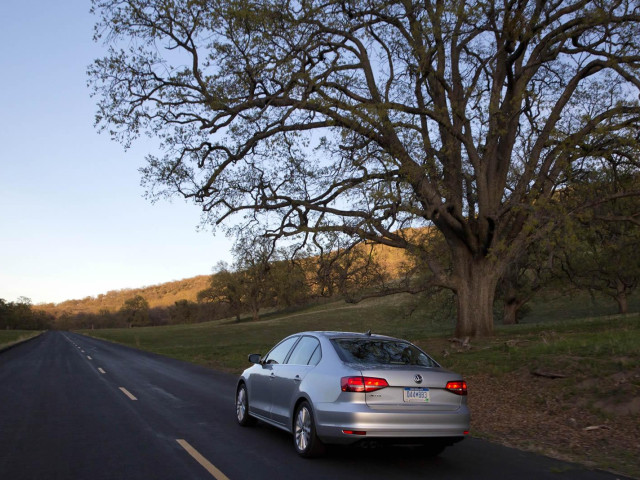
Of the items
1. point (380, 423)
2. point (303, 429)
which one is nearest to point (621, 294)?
point (303, 429)

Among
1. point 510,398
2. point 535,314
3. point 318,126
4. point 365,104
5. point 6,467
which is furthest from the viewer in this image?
point 535,314

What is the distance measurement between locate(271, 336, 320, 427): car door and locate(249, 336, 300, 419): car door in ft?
0.44

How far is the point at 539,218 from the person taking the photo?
15.4 metres

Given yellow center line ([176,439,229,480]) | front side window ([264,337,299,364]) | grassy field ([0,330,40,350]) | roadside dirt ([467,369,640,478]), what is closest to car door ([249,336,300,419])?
front side window ([264,337,299,364])

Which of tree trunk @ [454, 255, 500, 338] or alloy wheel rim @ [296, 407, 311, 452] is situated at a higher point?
tree trunk @ [454, 255, 500, 338]

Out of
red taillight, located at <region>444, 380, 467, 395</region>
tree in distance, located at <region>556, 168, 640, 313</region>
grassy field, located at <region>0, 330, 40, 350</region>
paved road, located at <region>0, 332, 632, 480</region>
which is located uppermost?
tree in distance, located at <region>556, 168, 640, 313</region>

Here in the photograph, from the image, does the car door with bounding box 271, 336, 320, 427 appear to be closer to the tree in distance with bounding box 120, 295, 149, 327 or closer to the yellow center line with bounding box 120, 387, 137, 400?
the yellow center line with bounding box 120, 387, 137, 400

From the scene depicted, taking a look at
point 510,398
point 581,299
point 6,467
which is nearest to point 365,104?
point 510,398

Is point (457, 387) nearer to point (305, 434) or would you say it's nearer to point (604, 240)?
point (305, 434)

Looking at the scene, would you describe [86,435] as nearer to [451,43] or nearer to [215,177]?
[215,177]

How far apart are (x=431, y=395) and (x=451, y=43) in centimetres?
1526

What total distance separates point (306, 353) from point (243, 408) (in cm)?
207

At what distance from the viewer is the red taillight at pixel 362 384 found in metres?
6.32

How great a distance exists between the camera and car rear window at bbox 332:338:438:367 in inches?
274
